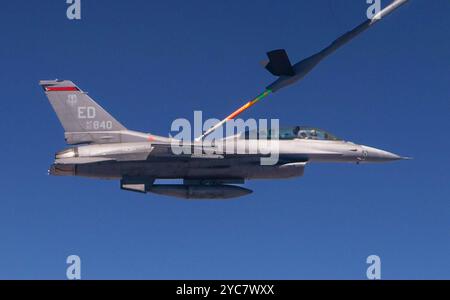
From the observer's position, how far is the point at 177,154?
33.0m

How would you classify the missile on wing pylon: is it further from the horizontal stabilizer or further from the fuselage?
the fuselage

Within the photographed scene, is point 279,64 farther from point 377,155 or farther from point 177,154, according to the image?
point 377,155

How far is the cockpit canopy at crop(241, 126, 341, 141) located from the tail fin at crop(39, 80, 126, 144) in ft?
19.7

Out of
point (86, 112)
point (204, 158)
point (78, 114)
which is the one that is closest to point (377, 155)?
point (204, 158)

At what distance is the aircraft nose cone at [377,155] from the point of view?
36.4 m

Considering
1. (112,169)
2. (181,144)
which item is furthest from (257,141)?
(112,169)

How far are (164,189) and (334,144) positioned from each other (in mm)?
8539

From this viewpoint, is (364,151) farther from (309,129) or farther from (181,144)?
(181,144)

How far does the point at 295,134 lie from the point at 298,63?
3731mm

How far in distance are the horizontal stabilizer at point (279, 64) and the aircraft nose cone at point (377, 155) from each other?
6129mm

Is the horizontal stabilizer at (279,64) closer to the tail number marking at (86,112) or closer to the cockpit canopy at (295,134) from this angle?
the cockpit canopy at (295,134)

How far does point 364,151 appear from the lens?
119 ft

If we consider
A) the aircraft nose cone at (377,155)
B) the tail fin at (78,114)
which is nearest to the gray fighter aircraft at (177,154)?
the tail fin at (78,114)
